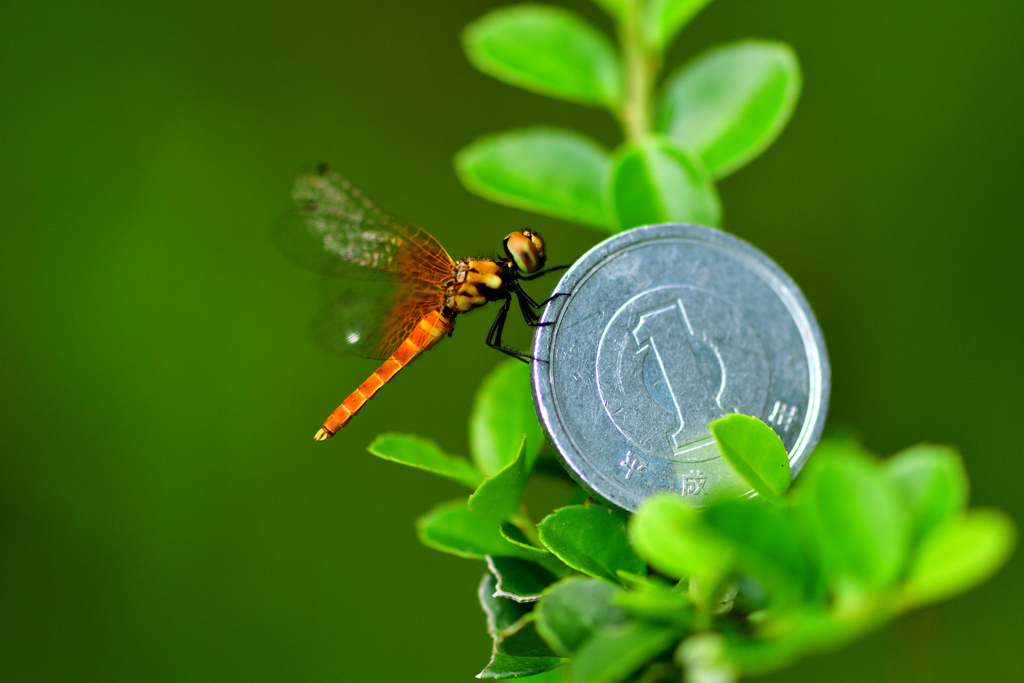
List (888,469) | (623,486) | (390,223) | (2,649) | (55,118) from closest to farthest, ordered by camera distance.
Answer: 1. (888,469)
2. (623,486)
3. (390,223)
4. (2,649)
5. (55,118)

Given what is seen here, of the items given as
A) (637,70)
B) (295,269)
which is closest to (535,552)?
(637,70)

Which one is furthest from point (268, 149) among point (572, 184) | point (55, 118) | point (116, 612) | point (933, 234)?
point (933, 234)

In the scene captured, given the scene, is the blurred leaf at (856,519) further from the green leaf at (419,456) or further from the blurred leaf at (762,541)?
the green leaf at (419,456)

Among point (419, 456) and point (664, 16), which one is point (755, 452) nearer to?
point (419, 456)

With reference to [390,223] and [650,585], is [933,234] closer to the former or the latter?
[390,223]

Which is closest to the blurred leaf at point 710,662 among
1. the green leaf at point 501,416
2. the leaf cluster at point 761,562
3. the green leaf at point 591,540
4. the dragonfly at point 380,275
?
the leaf cluster at point 761,562
